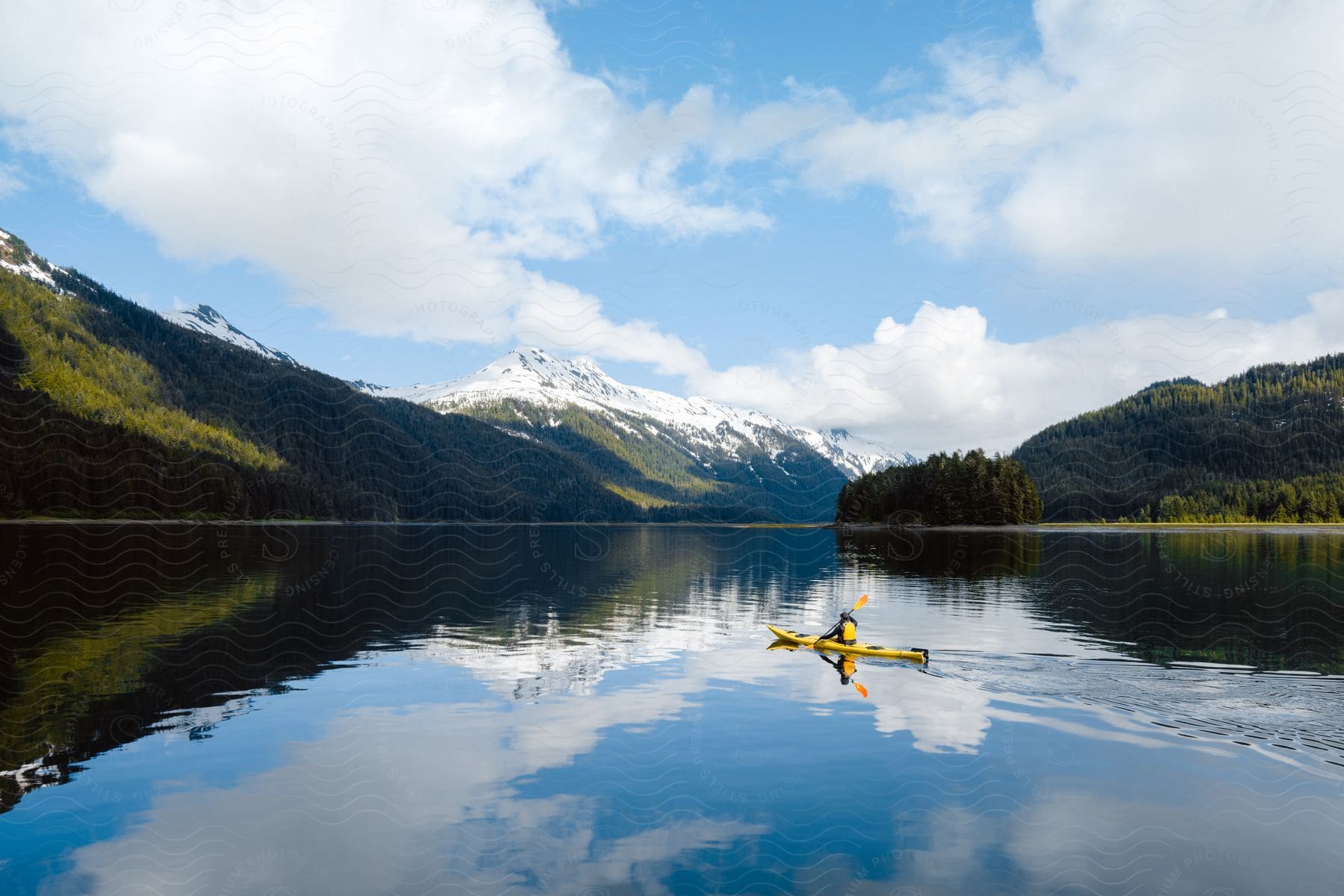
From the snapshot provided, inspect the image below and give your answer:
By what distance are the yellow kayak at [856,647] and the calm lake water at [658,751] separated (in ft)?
3.82

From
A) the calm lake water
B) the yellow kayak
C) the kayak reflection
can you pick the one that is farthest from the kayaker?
the calm lake water

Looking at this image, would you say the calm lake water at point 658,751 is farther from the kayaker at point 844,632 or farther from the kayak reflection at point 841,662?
the kayaker at point 844,632

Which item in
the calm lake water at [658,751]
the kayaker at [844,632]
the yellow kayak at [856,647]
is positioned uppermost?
the kayaker at [844,632]

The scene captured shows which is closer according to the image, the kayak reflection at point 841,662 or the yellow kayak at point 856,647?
the kayak reflection at point 841,662

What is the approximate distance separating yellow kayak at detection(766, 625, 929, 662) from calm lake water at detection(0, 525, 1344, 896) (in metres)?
1.17

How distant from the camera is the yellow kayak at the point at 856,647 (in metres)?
40.4

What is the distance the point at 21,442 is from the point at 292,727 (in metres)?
209

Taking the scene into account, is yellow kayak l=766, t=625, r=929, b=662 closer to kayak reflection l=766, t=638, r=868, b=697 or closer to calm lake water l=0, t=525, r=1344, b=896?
kayak reflection l=766, t=638, r=868, b=697

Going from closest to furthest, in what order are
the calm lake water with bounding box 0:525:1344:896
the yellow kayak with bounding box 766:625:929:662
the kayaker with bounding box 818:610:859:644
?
the calm lake water with bounding box 0:525:1344:896 → the yellow kayak with bounding box 766:625:929:662 → the kayaker with bounding box 818:610:859:644

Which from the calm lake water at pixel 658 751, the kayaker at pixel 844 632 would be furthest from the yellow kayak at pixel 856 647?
the calm lake water at pixel 658 751

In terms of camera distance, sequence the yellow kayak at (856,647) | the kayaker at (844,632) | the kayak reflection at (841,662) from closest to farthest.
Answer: the kayak reflection at (841,662) → the yellow kayak at (856,647) → the kayaker at (844,632)

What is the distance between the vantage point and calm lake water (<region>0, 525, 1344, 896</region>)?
18.0 m

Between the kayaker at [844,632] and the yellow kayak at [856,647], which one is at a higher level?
the kayaker at [844,632]

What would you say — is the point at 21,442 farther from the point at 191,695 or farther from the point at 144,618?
the point at 191,695
